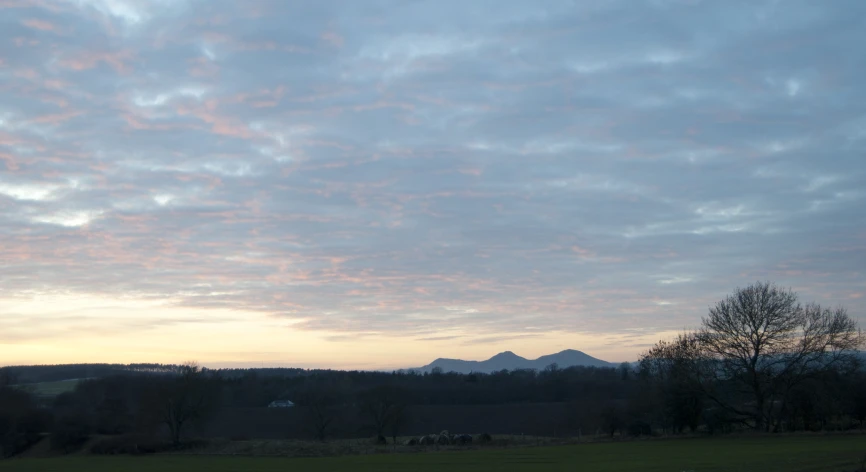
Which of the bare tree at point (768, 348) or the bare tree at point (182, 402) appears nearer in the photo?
the bare tree at point (768, 348)

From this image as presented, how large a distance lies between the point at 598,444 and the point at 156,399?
46145mm

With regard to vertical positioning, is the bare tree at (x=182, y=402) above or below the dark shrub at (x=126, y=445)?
above

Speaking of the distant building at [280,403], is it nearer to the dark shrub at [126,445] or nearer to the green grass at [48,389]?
the green grass at [48,389]

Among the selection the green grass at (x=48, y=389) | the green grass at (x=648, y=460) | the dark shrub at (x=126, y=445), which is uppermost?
the green grass at (x=48, y=389)

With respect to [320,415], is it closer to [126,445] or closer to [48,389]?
[126,445]

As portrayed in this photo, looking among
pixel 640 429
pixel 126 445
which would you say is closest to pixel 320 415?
pixel 126 445

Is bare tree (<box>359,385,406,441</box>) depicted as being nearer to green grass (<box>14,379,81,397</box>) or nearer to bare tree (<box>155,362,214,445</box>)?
bare tree (<box>155,362,214,445</box>)

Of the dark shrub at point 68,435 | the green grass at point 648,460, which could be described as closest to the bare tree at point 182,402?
the dark shrub at point 68,435

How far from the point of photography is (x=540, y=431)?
8206 centimetres

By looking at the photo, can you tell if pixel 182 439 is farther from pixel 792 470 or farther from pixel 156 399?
pixel 792 470

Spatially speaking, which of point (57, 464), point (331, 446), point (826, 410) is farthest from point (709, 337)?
point (57, 464)

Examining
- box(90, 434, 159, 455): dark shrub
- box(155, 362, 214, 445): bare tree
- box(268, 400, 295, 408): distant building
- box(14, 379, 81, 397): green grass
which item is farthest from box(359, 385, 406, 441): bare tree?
box(14, 379, 81, 397): green grass

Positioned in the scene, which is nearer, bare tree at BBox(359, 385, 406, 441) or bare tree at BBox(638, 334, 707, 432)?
bare tree at BBox(638, 334, 707, 432)

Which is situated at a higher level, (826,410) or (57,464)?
(826,410)
